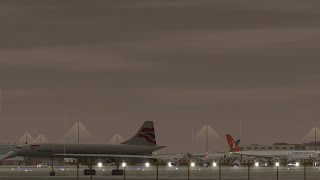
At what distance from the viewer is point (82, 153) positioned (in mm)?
138000

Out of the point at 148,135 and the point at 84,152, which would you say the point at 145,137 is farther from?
the point at 84,152

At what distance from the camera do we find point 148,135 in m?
157

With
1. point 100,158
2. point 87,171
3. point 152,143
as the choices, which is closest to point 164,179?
point 87,171

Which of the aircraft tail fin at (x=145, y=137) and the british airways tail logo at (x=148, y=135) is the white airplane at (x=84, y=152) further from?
the british airways tail logo at (x=148, y=135)

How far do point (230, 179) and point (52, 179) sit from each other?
64.8ft

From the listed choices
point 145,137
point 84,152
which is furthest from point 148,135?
point 84,152

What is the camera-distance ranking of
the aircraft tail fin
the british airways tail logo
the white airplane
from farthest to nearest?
the british airways tail logo < the aircraft tail fin < the white airplane

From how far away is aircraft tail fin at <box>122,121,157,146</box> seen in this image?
499ft

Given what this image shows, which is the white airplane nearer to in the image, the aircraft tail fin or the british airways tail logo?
the aircraft tail fin

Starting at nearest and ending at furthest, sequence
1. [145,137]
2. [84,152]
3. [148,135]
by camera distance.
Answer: [84,152]
[145,137]
[148,135]

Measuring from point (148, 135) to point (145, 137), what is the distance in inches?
58.7

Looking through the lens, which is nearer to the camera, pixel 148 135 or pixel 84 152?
pixel 84 152

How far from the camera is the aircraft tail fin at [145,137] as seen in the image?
15218cm

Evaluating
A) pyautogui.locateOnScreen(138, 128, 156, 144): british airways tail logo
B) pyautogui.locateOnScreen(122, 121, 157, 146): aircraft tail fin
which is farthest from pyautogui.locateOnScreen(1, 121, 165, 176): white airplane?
pyautogui.locateOnScreen(138, 128, 156, 144): british airways tail logo
